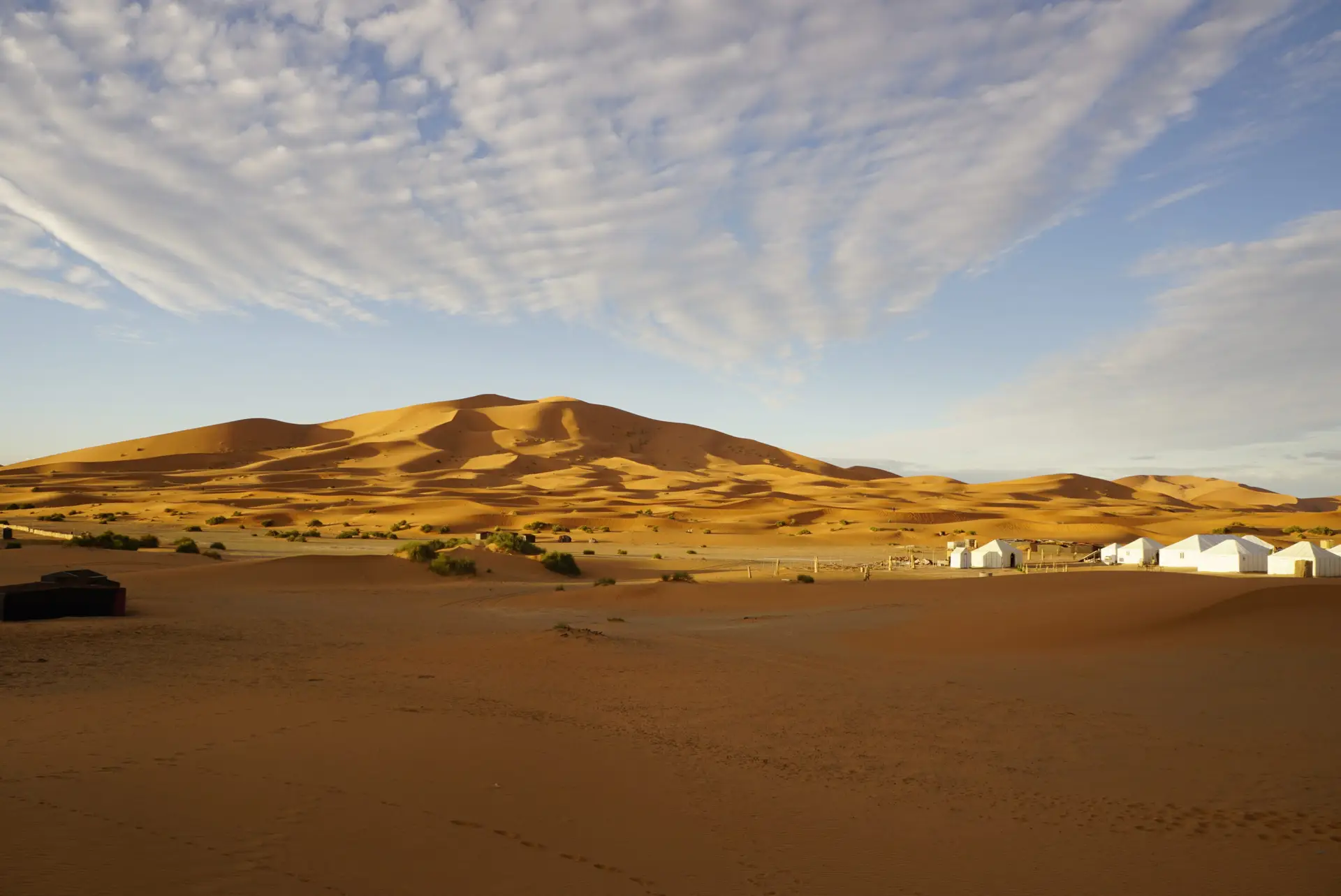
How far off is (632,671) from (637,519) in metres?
54.8

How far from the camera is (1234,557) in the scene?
39562 millimetres

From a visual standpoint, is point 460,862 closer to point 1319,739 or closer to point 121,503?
point 1319,739

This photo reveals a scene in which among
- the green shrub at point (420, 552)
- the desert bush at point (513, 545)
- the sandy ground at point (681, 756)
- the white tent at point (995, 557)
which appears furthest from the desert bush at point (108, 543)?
the white tent at point (995, 557)

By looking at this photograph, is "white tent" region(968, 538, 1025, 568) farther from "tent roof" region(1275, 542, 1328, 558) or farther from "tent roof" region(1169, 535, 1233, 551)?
"tent roof" region(1275, 542, 1328, 558)

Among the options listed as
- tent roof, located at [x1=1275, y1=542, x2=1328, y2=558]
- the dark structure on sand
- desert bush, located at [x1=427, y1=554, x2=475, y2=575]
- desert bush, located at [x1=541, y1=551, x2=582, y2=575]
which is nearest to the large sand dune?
tent roof, located at [x1=1275, y1=542, x2=1328, y2=558]

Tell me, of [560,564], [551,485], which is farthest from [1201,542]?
[551,485]

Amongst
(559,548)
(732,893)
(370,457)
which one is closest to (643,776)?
(732,893)

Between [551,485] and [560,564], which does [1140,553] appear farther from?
[551,485]

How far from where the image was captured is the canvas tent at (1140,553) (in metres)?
43.9

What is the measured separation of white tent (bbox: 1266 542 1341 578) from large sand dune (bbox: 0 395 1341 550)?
67.7ft

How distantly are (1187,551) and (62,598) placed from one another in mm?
44168

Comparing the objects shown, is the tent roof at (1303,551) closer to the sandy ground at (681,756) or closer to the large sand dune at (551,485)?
the large sand dune at (551,485)

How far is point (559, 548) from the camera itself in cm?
4647

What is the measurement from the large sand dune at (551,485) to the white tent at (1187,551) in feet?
49.6
